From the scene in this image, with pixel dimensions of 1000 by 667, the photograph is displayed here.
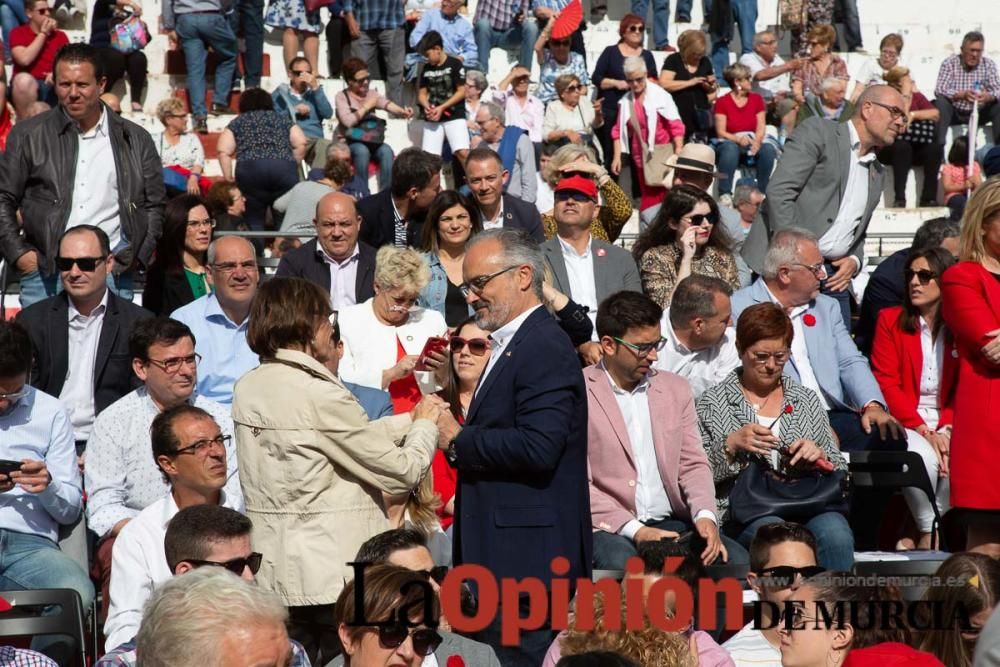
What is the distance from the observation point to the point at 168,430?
5027 millimetres

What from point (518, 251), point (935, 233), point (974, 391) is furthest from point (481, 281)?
point (935, 233)

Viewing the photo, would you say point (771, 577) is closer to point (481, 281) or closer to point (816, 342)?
point (481, 281)

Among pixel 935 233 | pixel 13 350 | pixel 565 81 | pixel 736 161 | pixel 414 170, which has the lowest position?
pixel 13 350

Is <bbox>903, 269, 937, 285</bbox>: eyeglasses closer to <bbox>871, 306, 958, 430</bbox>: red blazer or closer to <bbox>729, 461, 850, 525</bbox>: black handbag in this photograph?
<bbox>871, 306, 958, 430</bbox>: red blazer

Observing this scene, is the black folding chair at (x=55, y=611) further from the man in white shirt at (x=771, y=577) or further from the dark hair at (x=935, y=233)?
the dark hair at (x=935, y=233)

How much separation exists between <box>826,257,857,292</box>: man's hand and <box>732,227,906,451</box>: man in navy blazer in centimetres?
94

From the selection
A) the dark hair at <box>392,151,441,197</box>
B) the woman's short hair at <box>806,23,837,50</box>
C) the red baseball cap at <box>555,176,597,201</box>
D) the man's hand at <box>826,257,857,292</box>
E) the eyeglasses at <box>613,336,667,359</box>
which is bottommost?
the eyeglasses at <box>613,336,667,359</box>

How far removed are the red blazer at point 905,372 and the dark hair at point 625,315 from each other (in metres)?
1.60

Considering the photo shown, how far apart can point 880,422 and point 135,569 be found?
3.36 metres

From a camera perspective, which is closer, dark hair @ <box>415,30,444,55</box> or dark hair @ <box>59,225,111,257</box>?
dark hair @ <box>59,225,111,257</box>

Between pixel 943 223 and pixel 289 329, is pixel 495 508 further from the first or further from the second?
pixel 943 223

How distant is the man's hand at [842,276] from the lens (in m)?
7.79

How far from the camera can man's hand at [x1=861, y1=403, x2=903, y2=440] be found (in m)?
6.45

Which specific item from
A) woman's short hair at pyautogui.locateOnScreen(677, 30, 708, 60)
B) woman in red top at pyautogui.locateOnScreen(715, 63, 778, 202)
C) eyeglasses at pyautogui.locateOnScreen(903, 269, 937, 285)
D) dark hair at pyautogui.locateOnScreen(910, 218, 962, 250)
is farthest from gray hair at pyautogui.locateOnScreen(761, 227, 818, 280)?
woman's short hair at pyautogui.locateOnScreen(677, 30, 708, 60)
